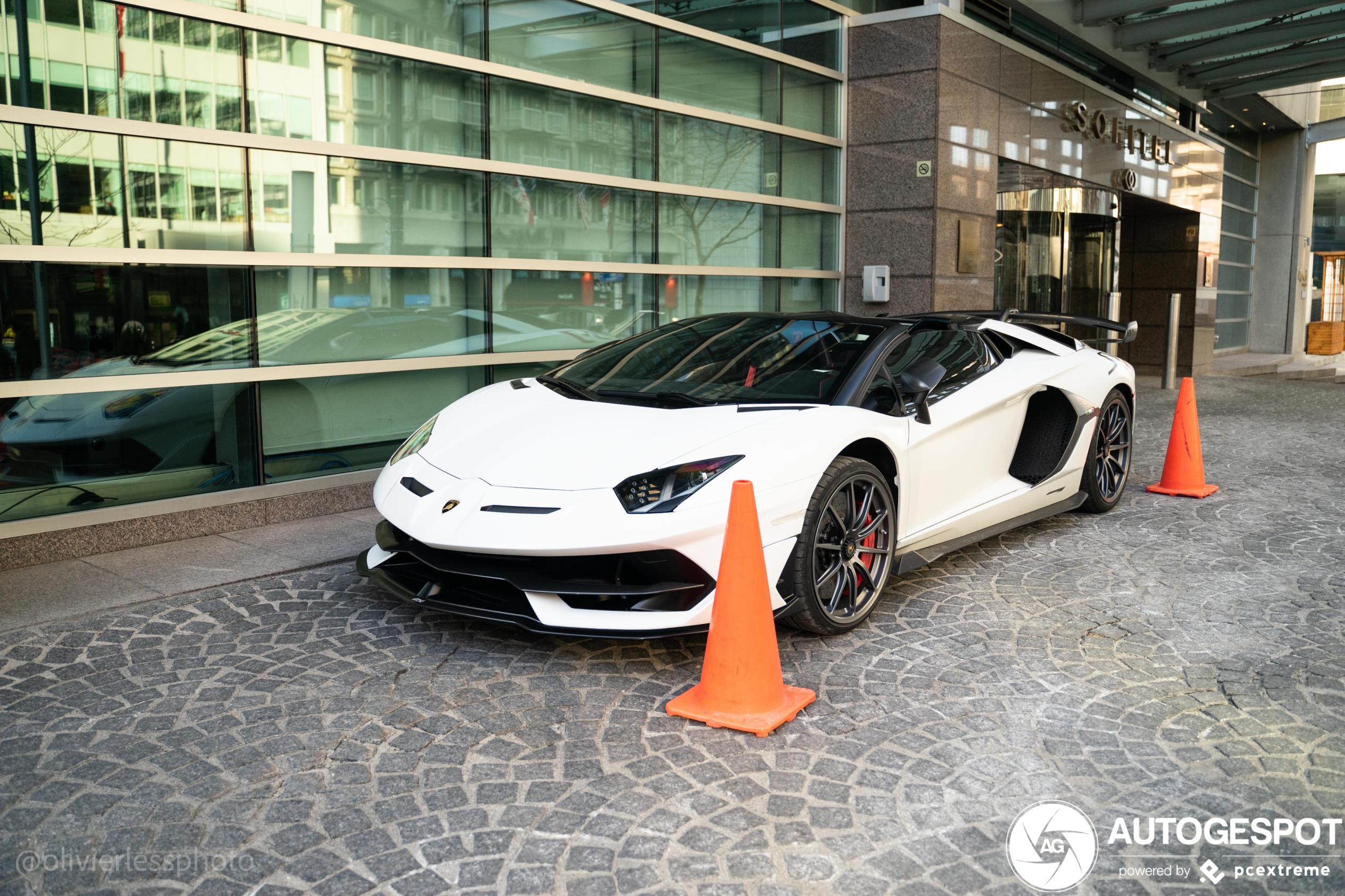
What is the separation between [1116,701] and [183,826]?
9.46 ft

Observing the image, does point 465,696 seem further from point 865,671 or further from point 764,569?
point 865,671

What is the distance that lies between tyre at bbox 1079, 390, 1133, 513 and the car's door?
3.63 feet

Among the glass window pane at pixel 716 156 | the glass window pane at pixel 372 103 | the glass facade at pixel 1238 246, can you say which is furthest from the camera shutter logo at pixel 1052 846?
the glass facade at pixel 1238 246

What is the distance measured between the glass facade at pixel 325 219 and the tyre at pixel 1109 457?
424 cm

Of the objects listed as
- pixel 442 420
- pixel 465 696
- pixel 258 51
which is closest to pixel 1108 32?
pixel 258 51

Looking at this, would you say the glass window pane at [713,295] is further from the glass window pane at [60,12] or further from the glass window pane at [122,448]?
the glass window pane at [60,12]

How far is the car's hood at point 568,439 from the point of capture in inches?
154

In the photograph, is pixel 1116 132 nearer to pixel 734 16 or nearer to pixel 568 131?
pixel 734 16

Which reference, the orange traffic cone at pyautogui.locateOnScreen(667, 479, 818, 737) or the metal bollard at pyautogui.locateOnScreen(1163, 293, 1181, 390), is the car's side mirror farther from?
the metal bollard at pyautogui.locateOnScreen(1163, 293, 1181, 390)

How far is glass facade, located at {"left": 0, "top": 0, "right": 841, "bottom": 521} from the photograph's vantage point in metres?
5.70

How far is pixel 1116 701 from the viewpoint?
3.63 meters

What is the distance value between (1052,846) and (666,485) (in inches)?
67.3

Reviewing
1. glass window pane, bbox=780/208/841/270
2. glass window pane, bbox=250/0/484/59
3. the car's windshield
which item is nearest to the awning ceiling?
glass window pane, bbox=780/208/841/270

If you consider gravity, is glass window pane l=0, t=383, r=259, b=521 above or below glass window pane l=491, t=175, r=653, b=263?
below
